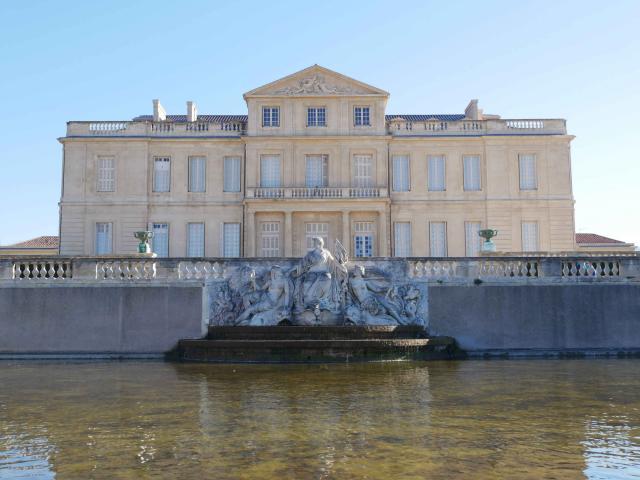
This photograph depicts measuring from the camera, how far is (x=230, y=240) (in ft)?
116

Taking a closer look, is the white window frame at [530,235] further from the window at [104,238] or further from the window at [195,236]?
the window at [104,238]

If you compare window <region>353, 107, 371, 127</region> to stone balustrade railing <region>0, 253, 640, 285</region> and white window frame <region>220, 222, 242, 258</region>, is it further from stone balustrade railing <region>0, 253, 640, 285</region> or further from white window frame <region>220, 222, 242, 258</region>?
stone balustrade railing <region>0, 253, 640, 285</region>

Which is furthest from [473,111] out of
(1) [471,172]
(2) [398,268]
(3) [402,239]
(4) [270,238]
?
(2) [398,268]

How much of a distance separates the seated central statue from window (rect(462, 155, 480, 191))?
19.6m

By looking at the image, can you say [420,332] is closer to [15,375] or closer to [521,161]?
[15,375]

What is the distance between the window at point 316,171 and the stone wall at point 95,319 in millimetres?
19024

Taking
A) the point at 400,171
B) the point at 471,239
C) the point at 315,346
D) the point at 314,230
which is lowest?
the point at 315,346

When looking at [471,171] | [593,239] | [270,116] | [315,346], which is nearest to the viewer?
[315,346]

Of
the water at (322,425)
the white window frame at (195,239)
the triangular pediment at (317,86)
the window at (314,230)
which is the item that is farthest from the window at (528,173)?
the water at (322,425)

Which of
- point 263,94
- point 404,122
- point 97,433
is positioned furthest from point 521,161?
point 97,433

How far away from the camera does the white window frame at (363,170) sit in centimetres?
3522

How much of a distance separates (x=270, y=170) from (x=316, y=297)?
63.4ft

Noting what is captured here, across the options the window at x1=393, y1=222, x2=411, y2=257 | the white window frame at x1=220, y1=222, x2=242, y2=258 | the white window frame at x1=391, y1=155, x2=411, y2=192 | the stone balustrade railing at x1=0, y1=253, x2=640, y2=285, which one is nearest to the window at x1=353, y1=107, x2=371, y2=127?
the white window frame at x1=391, y1=155, x2=411, y2=192

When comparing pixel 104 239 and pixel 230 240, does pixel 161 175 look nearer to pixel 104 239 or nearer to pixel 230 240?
pixel 104 239
